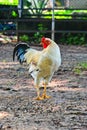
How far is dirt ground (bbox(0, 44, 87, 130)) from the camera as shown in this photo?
5.73m

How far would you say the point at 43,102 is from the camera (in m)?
7.22

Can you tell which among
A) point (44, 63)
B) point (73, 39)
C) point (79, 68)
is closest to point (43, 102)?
point (44, 63)

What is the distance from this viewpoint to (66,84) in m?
9.01

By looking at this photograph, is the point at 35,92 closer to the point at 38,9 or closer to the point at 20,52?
the point at 20,52

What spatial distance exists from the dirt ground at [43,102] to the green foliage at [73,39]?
22.5 ft

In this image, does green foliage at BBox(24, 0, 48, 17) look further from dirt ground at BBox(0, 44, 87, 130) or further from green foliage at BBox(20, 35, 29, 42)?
dirt ground at BBox(0, 44, 87, 130)

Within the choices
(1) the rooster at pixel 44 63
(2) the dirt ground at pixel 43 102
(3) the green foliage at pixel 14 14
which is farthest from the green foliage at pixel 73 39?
(1) the rooster at pixel 44 63

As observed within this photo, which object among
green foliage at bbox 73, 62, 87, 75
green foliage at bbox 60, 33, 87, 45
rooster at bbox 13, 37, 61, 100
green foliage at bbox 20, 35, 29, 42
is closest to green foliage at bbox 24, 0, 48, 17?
green foliage at bbox 20, 35, 29, 42

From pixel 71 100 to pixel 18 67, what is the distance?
421cm

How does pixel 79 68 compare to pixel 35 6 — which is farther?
pixel 35 6

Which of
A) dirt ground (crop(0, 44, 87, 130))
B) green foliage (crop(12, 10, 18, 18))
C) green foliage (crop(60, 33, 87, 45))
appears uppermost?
dirt ground (crop(0, 44, 87, 130))

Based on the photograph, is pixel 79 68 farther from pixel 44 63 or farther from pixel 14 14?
pixel 14 14

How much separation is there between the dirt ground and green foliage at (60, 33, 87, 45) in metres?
6.85

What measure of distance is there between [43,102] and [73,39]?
11251mm
